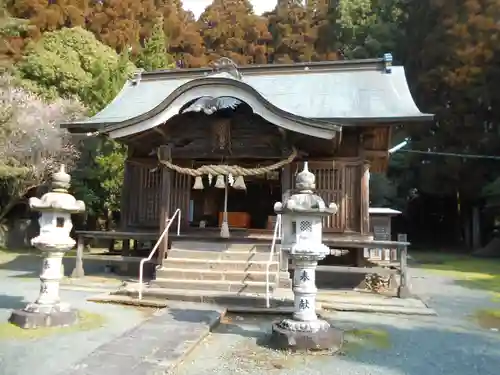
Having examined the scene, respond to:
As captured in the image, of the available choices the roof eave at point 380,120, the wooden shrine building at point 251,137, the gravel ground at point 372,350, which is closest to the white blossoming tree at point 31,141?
the wooden shrine building at point 251,137

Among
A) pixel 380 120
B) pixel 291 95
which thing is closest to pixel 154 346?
pixel 380 120

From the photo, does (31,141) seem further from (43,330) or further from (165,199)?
(43,330)

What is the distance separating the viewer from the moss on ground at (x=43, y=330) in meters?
5.48

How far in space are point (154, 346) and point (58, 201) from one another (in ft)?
8.57

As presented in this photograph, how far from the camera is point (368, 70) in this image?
42.2 feet

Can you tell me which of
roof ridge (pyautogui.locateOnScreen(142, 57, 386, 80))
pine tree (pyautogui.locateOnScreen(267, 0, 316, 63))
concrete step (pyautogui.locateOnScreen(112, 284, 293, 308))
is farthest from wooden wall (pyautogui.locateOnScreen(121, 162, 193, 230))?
pine tree (pyautogui.locateOnScreen(267, 0, 316, 63))

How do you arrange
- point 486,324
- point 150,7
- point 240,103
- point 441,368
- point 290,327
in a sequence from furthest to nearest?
1. point 150,7
2. point 240,103
3. point 486,324
4. point 290,327
5. point 441,368

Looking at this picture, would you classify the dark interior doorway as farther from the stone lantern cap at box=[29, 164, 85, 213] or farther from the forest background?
the stone lantern cap at box=[29, 164, 85, 213]

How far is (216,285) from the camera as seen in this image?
8.27 m

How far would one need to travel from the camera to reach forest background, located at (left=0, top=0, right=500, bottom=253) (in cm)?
1864

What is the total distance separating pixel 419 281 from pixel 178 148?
7.61 m

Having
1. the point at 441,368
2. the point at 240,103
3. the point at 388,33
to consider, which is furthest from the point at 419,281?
the point at 388,33

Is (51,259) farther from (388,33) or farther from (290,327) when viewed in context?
(388,33)

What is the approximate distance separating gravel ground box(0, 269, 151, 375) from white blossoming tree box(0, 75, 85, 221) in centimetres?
1043
